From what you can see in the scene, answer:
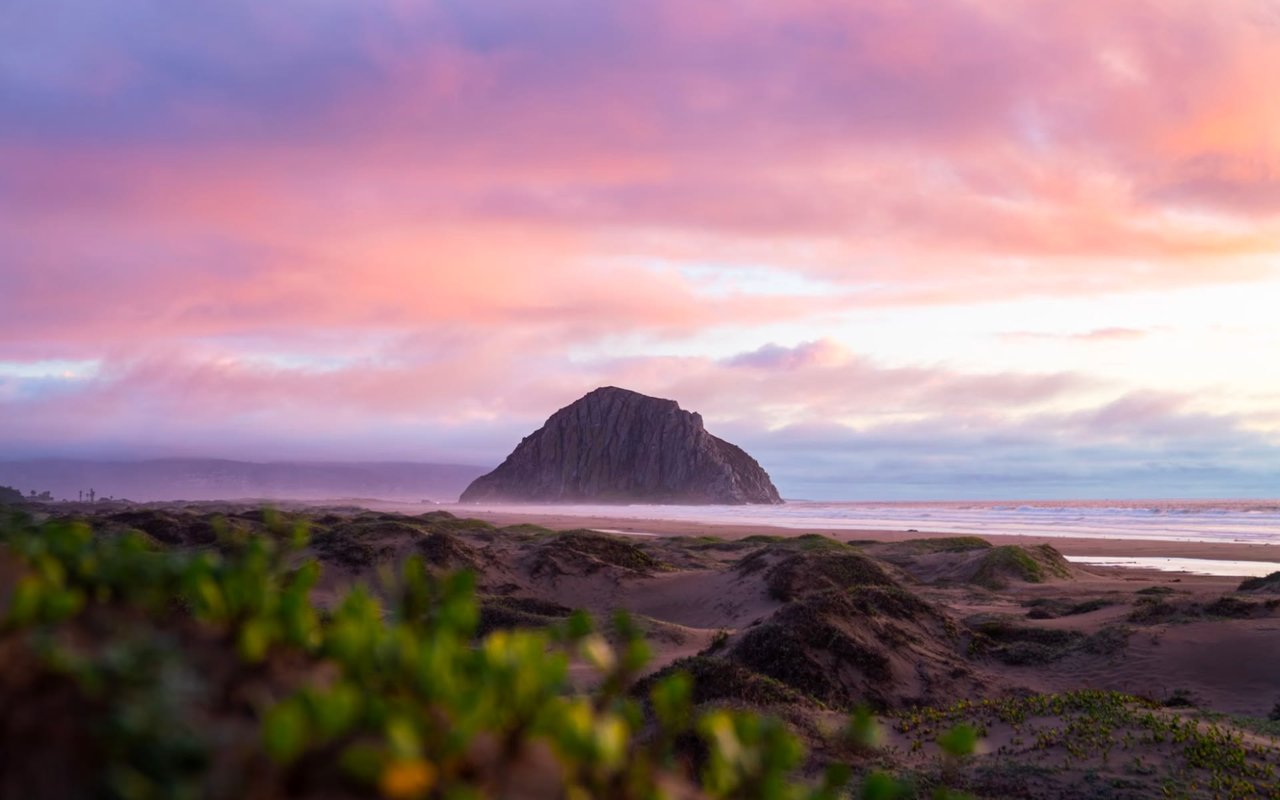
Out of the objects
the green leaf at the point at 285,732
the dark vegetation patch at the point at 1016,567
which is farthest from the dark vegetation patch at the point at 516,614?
the green leaf at the point at 285,732

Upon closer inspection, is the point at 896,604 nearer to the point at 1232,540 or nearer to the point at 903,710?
the point at 903,710

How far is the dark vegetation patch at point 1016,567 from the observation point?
29.5 m

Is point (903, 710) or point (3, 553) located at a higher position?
point (3, 553)

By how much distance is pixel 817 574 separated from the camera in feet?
74.2

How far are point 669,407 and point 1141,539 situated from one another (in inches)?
4668

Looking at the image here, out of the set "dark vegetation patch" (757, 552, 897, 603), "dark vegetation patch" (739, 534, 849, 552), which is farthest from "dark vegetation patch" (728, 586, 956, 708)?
"dark vegetation patch" (739, 534, 849, 552)

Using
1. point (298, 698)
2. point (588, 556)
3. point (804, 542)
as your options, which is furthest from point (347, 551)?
point (298, 698)

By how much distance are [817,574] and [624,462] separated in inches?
5513

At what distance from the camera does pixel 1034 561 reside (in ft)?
100

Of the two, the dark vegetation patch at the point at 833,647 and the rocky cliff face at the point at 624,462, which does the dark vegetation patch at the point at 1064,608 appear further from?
the rocky cliff face at the point at 624,462

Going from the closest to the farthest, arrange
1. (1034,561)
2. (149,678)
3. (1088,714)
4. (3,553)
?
(149,678) → (3,553) → (1088,714) → (1034,561)

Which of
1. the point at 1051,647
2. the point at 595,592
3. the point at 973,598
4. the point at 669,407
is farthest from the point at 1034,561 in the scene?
the point at 669,407

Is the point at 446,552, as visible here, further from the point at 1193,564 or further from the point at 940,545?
the point at 1193,564

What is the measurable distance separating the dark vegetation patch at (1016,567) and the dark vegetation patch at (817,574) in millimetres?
7413
